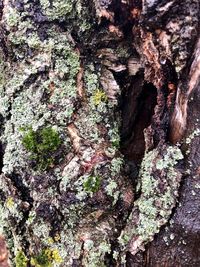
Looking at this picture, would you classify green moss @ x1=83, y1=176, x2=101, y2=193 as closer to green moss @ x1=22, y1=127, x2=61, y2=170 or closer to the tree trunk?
the tree trunk

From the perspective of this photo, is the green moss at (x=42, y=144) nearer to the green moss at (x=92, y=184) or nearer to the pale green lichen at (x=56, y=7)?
the green moss at (x=92, y=184)

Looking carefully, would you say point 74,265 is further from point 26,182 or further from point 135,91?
point 135,91

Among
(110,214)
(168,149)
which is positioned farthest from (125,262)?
(168,149)

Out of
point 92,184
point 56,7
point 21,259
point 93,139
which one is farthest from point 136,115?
point 21,259

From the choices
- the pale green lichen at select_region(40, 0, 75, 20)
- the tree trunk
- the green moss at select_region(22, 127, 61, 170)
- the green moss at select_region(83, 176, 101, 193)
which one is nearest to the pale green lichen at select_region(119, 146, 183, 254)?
the tree trunk

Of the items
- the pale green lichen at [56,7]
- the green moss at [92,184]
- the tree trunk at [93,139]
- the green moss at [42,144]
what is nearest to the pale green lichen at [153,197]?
the tree trunk at [93,139]

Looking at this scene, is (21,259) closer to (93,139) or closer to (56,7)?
(93,139)
